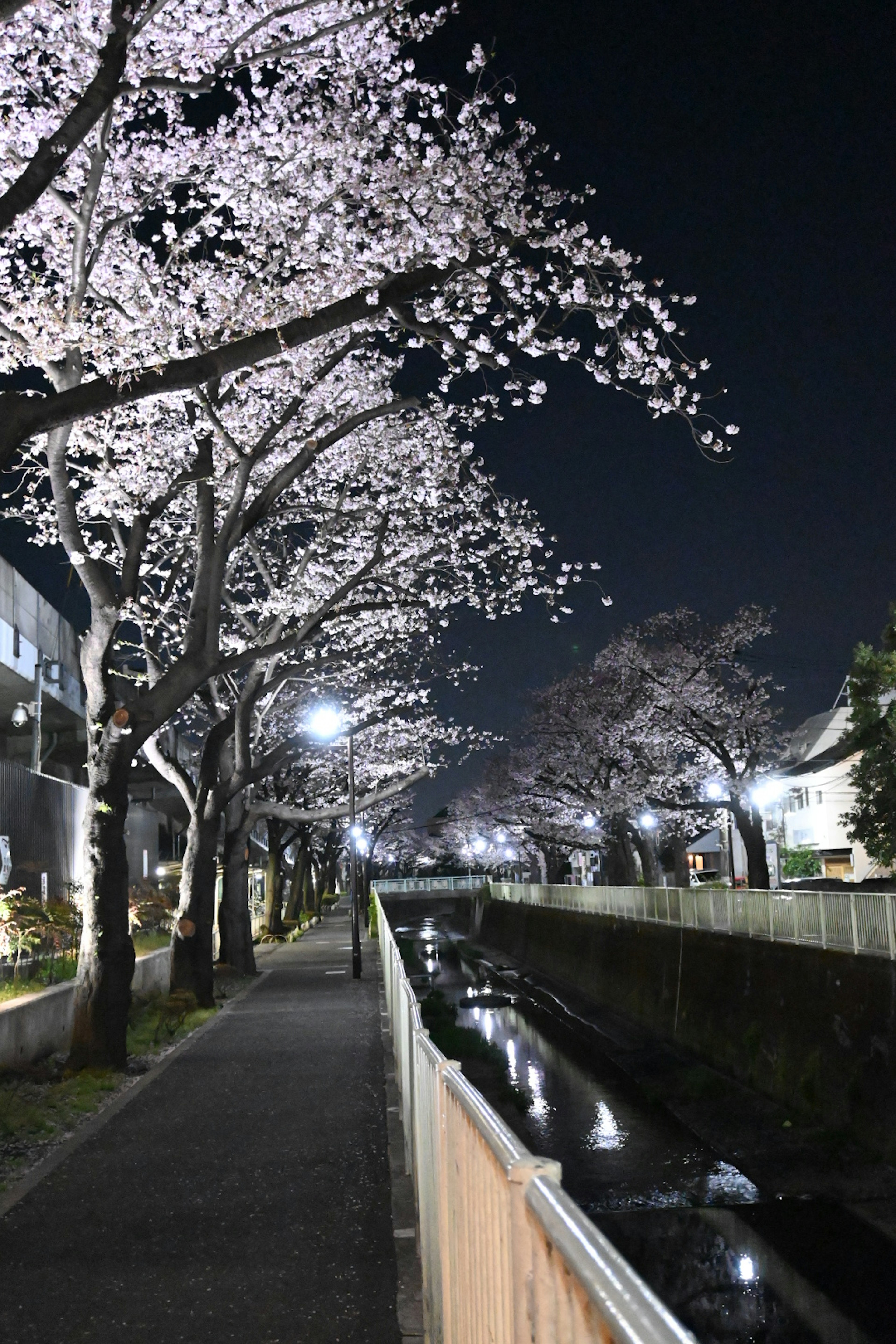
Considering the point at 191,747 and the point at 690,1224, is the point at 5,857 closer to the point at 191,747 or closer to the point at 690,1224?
the point at 690,1224

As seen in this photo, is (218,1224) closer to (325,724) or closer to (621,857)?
(325,724)

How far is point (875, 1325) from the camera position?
998cm


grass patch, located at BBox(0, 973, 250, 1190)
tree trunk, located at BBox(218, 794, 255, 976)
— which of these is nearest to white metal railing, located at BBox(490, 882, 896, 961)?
grass patch, located at BBox(0, 973, 250, 1190)

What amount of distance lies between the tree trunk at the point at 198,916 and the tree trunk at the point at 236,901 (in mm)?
5857

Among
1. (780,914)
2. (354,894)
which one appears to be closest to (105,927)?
(780,914)

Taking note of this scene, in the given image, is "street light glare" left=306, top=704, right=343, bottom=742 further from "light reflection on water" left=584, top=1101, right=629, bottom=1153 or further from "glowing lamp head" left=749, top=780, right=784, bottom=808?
"glowing lamp head" left=749, top=780, right=784, bottom=808

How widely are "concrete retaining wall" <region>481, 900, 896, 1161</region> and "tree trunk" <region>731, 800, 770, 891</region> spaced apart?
16.3 feet

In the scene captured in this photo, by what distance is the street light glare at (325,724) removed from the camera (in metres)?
26.1

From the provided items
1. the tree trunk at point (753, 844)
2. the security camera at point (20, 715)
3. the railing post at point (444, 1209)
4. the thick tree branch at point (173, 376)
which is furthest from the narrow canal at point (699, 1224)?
the security camera at point (20, 715)

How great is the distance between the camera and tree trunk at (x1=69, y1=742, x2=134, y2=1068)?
13148mm

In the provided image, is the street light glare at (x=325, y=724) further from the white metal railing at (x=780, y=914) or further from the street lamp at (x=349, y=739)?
the white metal railing at (x=780, y=914)

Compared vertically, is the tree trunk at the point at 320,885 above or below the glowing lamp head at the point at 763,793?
below

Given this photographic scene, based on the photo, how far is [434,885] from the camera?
8181 cm

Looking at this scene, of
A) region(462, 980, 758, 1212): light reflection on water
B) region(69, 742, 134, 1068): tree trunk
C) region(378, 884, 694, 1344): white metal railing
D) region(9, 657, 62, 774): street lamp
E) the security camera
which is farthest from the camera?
region(9, 657, 62, 774): street lamp
